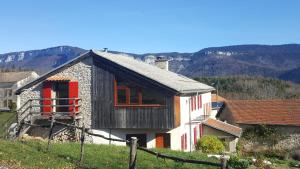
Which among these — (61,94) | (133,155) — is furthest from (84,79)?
(133,155)

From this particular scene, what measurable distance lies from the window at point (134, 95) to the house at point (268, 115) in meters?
16.2

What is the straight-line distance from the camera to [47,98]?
98.9 ft

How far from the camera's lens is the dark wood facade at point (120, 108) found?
1111 inches

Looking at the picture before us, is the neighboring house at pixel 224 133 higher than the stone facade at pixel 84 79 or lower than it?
lower

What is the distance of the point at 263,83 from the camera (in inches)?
5236

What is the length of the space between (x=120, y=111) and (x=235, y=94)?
3656 inches

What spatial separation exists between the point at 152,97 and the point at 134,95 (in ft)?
3.85

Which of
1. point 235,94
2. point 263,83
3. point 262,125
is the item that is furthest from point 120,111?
point 263,83

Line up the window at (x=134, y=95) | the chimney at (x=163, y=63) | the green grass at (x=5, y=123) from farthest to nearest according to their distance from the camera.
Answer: the chimney at (x=163, y=63) < the green grass at (x=5, y=123) < the window at (x=134, y=95)

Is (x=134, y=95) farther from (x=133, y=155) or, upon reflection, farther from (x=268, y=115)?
(x=268, y=115)

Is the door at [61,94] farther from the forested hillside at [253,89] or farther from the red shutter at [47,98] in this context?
the forested hillside at [253,89]

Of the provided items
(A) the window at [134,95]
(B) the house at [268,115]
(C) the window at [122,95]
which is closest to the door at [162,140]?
(A) the window at [134,95]

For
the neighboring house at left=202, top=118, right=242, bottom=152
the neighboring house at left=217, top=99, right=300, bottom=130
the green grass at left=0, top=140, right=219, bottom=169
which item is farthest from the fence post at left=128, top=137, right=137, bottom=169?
the neighboring house at left=217, top=99, right=300, bottom=130

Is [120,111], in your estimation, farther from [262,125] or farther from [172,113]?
[262,125]
